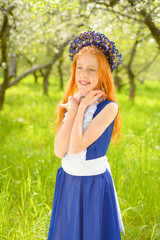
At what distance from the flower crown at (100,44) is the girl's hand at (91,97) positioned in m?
0.30

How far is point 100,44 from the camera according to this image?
1.69 m

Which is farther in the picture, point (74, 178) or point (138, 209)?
point (138, 209)

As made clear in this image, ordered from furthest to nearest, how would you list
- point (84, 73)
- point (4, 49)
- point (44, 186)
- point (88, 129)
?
point (4, 49)
point (44, 186)
point (84, 73)
point (88, 129)

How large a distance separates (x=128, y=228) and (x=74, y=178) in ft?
3.64

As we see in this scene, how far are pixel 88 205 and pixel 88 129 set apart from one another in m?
0.56

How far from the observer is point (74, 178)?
168 cm

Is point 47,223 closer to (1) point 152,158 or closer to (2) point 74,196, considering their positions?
(2) point 74,196

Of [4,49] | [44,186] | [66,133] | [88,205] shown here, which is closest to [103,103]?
[66,133]

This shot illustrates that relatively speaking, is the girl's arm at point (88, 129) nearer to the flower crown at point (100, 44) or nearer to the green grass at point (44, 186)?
the flower crown at point (100, 44)

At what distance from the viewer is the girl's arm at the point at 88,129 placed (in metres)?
1.54

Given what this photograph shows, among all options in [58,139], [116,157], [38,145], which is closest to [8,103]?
[38,145]

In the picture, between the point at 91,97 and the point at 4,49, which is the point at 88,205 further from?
the point at 4,49

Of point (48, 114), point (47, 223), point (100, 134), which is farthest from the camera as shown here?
point (48, 114)

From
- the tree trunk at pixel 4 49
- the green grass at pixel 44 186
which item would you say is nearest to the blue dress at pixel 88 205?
the green grass at pixel 44 186
